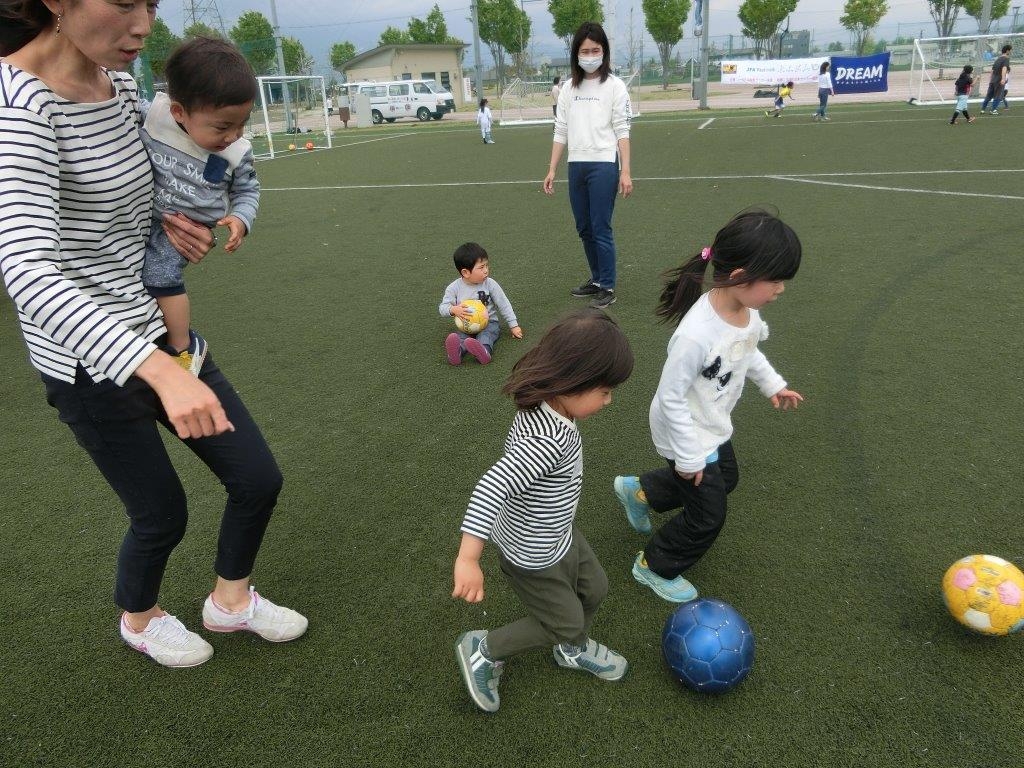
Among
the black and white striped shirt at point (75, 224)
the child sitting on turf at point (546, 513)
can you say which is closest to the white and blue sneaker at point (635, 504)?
the child sitting on turf at point (546, 513)

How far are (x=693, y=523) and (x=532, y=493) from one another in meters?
0.89

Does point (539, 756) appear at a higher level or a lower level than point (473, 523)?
lower

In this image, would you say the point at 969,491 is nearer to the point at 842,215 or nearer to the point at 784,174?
the point at 842,215

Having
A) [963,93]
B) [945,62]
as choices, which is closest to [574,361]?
[963,93]

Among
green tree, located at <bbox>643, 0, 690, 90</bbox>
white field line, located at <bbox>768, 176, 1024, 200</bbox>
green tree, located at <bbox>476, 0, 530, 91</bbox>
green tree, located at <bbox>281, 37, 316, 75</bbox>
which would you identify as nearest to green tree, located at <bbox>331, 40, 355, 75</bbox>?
green tree, located at <bbox>281, 37, 316, 75</bbox>

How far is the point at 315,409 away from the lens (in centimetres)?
456

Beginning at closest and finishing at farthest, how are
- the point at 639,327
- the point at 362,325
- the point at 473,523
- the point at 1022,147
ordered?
the point at 473,523, the point at 639,327, the point at 362,325, the point at 1022,147

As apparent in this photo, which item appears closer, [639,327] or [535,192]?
[639,327]

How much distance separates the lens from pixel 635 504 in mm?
3219

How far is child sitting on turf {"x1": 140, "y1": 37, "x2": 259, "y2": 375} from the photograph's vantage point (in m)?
1.96

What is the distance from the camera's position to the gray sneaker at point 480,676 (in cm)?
233

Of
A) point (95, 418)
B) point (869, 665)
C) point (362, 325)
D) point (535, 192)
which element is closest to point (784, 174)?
point (535, 192)

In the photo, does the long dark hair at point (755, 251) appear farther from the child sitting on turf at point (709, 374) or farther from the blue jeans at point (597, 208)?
the blue jeans at point (597, 208)

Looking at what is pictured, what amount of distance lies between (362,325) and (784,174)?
878cm
